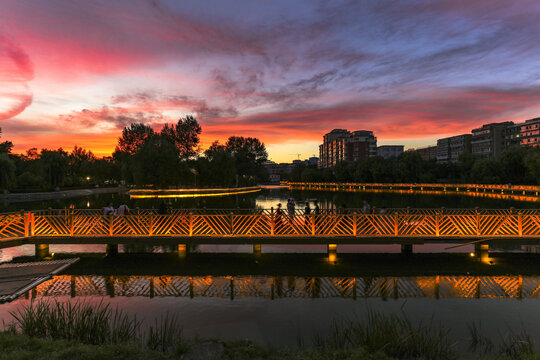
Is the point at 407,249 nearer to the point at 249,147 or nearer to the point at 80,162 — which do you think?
the point at 249,147

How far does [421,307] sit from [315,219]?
6.17 meters

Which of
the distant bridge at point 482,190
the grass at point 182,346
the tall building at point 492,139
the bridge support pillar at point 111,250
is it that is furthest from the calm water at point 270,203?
the tall building at point 492,139

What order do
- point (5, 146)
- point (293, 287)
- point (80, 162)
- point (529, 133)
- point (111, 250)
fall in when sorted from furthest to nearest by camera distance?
1. point (80, 162)
2. point (529, 133)
3. point (5, 146)
4. point (111, 250)
5. point (293, 287)

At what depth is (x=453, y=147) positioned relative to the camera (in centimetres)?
15000

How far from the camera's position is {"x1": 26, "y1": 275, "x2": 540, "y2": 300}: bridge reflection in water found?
10.3 m

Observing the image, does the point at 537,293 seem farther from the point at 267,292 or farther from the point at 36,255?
the point at 36,255

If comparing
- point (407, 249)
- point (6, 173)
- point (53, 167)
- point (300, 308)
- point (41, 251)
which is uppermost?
point (53, 167)

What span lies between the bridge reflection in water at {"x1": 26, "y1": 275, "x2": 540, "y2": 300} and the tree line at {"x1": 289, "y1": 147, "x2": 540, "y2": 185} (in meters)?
60.4

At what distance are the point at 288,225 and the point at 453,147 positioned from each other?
162m

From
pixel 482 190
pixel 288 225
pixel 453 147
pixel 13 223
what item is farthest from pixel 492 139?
pixel 13 223

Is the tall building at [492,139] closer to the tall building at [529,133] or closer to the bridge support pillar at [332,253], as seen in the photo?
the tall building at [529,133]

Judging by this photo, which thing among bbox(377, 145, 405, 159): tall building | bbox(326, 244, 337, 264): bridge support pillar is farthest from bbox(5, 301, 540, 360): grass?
bbox(377, 145, 405, 159): tall building

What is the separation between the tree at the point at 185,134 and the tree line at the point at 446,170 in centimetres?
5343

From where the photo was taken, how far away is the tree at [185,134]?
83375 mm
